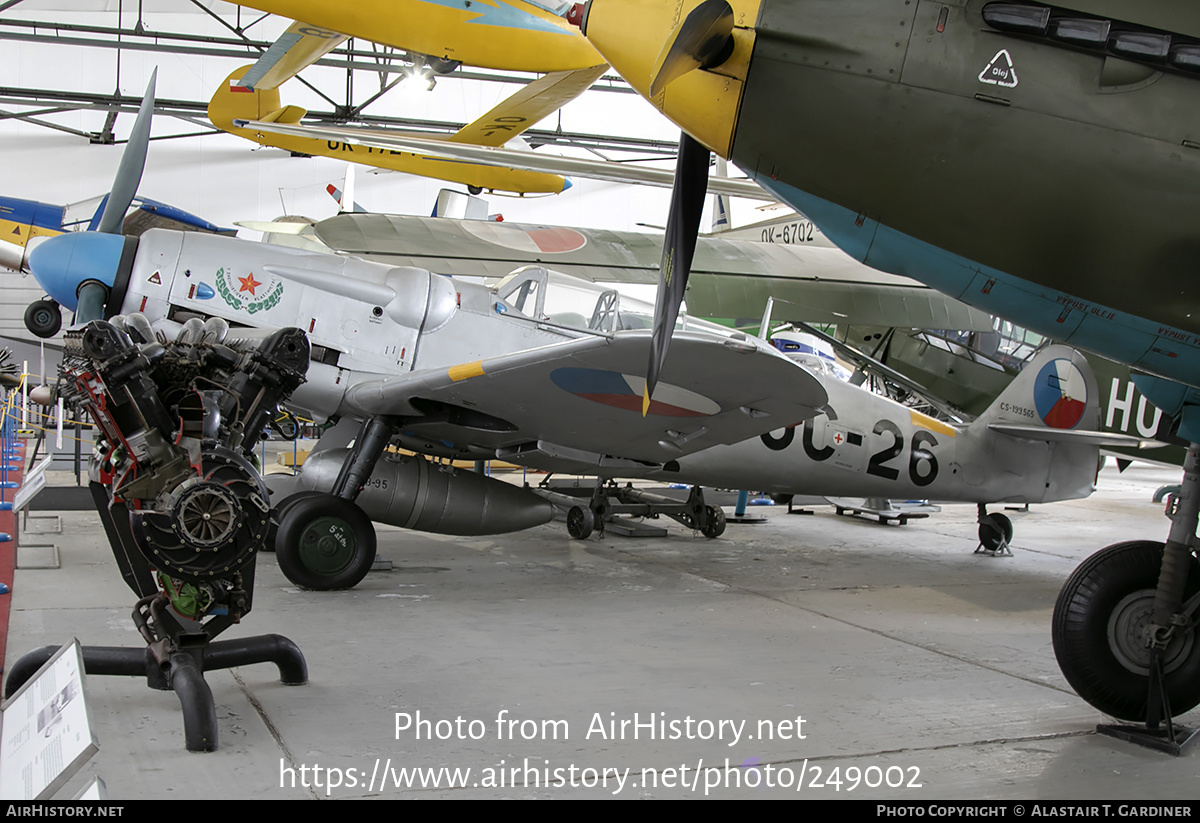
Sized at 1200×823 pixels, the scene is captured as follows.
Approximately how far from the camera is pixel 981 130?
261cm

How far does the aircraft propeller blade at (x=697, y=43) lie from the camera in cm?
253

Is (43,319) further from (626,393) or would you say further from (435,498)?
(626,393)

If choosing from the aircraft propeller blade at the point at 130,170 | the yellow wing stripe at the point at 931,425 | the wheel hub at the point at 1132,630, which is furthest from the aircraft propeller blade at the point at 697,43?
the yellow wing stripe at the point at 931,425

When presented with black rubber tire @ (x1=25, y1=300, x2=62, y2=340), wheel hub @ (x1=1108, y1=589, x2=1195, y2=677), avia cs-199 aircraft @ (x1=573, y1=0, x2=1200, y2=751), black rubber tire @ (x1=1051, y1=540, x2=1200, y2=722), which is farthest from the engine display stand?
black rubber tire @ (x1=25, y1=300, x2=62, y2=340)

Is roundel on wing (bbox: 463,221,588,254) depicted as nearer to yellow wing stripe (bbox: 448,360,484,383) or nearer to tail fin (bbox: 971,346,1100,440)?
tail fin (bbox: 971,346,1100,440)

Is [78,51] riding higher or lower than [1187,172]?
higher

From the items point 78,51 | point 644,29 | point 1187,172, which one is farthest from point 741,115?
point 78,51

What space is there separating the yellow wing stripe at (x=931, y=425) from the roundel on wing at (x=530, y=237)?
5015 mm

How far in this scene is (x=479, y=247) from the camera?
1055 centimetres

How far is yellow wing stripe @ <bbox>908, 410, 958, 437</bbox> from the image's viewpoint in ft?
25.4

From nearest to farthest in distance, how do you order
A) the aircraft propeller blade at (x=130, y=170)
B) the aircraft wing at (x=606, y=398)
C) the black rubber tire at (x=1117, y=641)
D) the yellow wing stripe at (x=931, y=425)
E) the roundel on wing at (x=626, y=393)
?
the black rubber tire at (x=1117, y=641)
the aircraft wing at (x=606, y=398)
the roundel on wing at (x=626, y=393)
the aircraft propeller blade at (x=130, y=170)
the yellow wing stripe at (x=931, y=425)

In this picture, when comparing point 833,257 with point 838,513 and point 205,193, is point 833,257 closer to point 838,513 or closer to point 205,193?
point 838,513

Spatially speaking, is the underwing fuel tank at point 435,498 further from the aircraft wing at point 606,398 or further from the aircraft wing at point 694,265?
the aircraft wing at point 694,265
